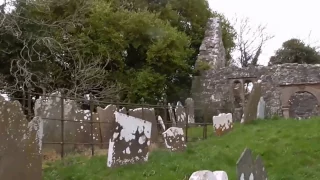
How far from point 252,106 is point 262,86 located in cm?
682

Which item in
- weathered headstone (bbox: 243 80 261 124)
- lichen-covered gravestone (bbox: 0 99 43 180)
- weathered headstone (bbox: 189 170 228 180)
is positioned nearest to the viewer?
weathered headstone (bbox: 189 170 228 180)

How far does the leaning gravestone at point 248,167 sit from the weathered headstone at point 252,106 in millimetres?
8391

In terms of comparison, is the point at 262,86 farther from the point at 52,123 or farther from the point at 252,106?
the point at 52,123

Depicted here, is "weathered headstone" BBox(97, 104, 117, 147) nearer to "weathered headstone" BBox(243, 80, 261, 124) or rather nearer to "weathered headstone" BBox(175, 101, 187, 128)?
"weathered headstone" BBox(175, 101, 187, 128)

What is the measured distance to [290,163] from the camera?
8914 mm

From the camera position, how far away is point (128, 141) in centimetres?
816

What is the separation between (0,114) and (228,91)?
643 inches

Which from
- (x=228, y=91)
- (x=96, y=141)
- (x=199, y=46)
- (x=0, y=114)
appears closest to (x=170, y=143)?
(x=96, y=141)

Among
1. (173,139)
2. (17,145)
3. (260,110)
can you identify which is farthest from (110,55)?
(17,145)

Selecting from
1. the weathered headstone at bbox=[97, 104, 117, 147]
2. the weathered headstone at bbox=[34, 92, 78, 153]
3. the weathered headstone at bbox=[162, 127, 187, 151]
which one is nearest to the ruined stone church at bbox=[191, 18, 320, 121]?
the weathered headstone at bbox=[97, 104, 117, 147]

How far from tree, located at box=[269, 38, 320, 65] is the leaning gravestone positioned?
2876 cm

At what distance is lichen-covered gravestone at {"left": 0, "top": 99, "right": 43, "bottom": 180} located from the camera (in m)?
5.90

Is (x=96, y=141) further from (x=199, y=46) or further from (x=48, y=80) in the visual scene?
(x=199, y=46)

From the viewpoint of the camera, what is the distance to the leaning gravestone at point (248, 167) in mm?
5236
